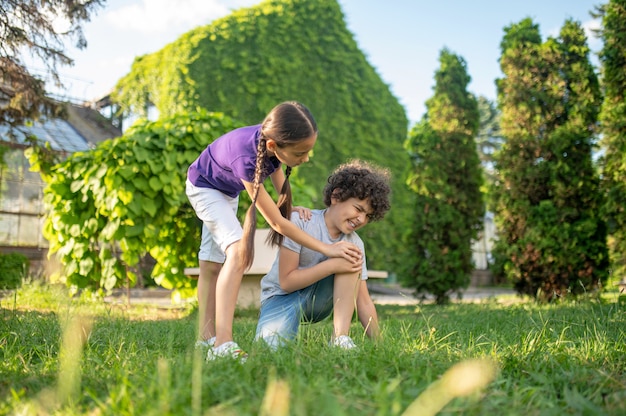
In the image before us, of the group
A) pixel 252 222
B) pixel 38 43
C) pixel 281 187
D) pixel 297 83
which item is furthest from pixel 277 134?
pixel 297 83

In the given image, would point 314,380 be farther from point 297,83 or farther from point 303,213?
point 297,83

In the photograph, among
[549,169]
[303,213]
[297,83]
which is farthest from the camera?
[297,83]

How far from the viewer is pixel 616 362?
2010 mm

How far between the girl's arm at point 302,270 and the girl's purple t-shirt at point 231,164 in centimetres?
41

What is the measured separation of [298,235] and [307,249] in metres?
0.30

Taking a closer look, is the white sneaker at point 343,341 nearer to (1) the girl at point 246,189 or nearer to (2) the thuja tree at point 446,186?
(1) the girl at point 246,189

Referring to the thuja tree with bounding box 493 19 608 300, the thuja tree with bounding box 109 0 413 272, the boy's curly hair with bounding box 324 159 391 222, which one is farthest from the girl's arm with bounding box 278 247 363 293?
the thuja tree with bounding box 109 0 413 272

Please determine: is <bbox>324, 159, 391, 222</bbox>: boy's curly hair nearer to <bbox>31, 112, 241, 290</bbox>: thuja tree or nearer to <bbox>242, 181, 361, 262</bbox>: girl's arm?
<bbox>242, 181, 361, 262</bbox>: girl's arm

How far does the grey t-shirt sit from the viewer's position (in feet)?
9.39

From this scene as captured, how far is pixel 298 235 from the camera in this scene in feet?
8.51

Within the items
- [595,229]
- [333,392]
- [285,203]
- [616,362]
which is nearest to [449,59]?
[595,229]

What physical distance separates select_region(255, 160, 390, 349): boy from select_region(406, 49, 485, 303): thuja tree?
5.17 metres

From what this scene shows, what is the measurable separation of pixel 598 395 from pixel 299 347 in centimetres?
90

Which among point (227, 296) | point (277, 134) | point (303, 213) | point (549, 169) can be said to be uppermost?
point (549, 169)
